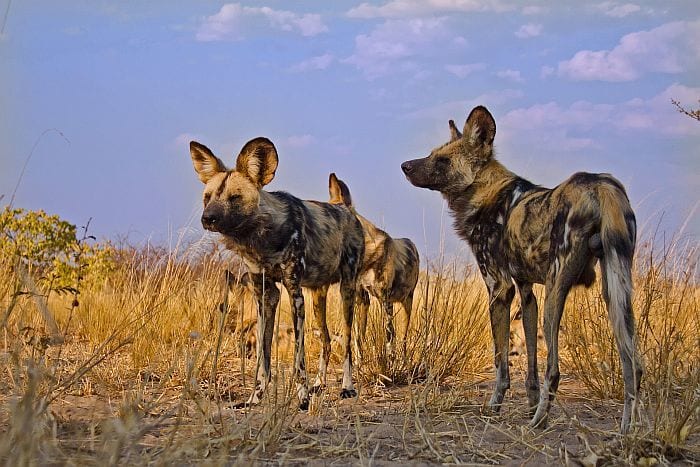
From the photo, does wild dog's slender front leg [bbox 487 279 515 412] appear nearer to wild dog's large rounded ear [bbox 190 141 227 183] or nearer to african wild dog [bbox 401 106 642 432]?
african wild dog [bbox 401 106 642 432]

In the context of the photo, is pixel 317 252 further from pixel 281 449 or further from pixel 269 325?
pixel 281 449

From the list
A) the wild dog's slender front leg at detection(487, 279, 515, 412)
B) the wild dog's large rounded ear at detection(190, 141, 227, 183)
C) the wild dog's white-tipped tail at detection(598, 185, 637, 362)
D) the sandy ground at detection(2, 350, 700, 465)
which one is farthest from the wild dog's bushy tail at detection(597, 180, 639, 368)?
the wild dog's large rounded ear at detection(190, 141, 227, 183)

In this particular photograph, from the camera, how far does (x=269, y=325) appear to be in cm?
535

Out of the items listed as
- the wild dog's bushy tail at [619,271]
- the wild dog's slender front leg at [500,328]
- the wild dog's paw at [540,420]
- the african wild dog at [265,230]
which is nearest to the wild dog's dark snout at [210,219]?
the african wild dog at [265,230]

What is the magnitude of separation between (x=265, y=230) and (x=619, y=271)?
231 centimetres

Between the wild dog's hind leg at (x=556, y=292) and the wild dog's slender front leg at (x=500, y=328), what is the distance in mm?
590

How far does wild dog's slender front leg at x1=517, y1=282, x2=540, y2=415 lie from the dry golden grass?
0.15 m

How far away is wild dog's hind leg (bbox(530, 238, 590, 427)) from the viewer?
3773 millimetres

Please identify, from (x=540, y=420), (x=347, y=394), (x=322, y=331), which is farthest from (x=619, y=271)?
(x=322, y=331)

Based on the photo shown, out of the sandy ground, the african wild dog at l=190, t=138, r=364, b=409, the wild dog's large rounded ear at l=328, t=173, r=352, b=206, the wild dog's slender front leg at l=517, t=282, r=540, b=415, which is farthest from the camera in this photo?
the wild dog's large rounded ear at l=328, t=173, r=352, b=206

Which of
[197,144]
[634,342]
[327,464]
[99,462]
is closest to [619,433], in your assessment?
[634,342]

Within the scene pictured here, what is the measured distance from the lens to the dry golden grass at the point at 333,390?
2.84 m

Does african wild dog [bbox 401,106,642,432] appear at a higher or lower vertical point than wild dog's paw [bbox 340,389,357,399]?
higher

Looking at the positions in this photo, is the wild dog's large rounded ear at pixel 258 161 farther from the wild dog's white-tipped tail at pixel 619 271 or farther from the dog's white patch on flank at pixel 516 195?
the wild dog's white-tipped tail at pixel 619 271
